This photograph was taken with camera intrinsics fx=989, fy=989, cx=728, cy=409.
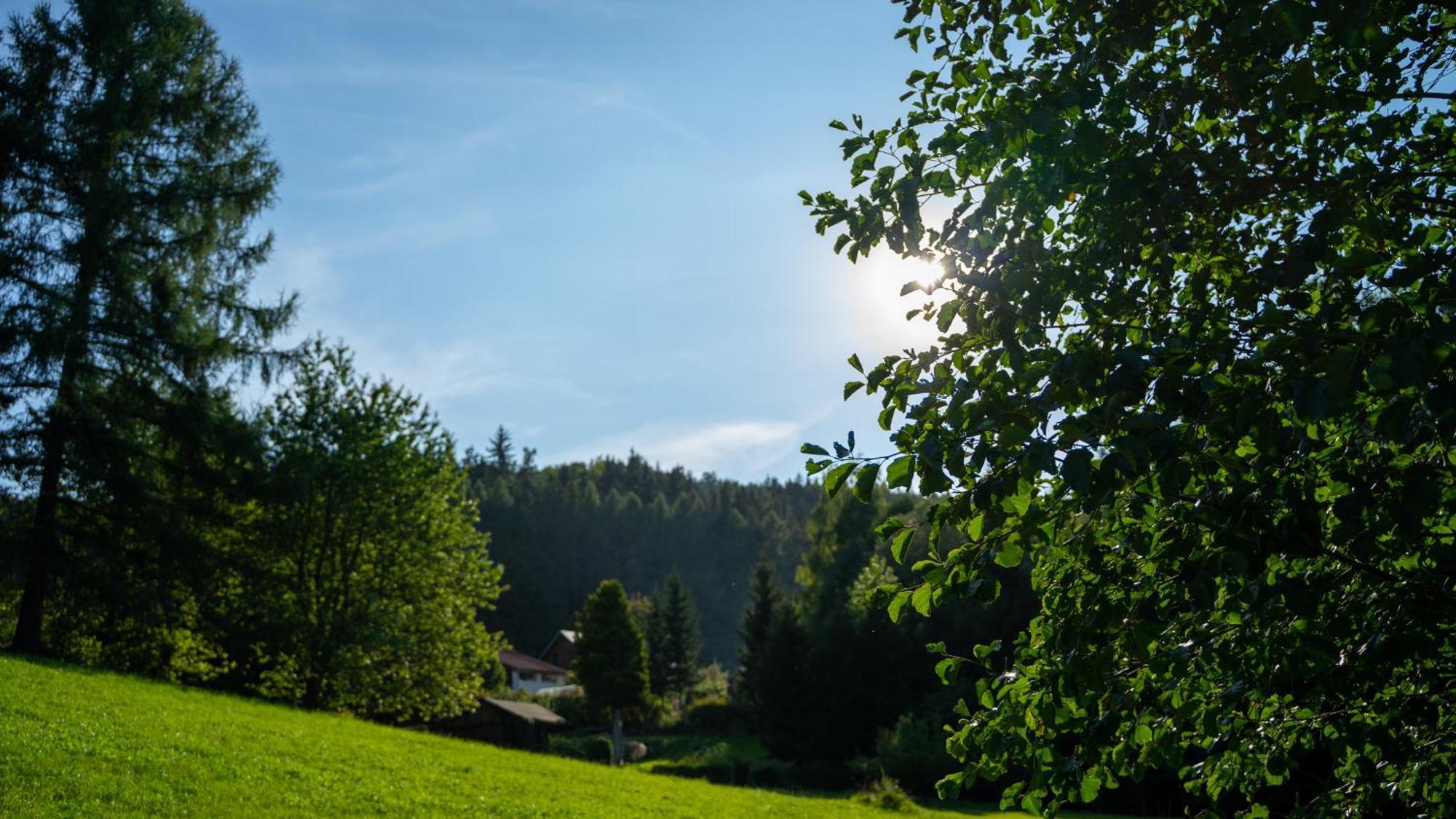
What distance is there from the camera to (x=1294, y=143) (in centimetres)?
403

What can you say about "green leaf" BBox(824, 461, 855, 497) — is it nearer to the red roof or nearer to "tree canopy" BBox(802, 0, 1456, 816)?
"tree canopy" BBox(802, 0, 1456, 816)

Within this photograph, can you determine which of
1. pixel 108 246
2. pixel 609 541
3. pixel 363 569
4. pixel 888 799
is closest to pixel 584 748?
pixel 363 569

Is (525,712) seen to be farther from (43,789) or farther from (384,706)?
(43,789)

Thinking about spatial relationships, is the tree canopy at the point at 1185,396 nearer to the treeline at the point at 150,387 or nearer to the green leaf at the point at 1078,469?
the green leaf at the point at 1078,469

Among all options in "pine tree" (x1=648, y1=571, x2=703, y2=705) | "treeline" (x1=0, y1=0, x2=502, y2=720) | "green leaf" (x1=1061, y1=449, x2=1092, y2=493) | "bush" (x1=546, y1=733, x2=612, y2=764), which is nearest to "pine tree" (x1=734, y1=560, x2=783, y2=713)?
"bush" (x1=546, y1=733, x2=612, y2=764)

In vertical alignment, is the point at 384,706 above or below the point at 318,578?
below

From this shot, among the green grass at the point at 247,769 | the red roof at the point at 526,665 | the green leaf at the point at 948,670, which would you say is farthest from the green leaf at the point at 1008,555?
the red roof at the point at 526,665

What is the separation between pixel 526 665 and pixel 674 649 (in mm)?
20367

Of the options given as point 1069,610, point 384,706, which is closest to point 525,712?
point 384,706

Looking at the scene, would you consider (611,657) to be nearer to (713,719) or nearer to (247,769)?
(713,719)

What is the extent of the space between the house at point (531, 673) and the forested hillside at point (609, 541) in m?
17.2

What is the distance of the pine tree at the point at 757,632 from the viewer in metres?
49.5

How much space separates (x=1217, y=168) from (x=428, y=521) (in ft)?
88.2

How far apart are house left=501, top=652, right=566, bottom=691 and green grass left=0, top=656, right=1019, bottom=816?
62877mm
